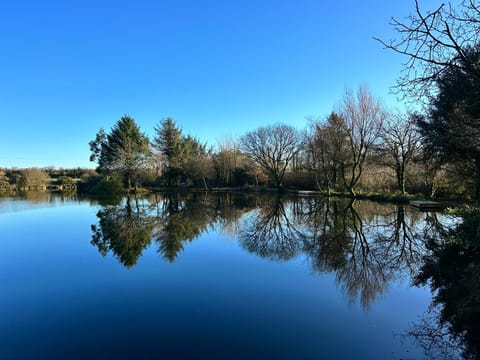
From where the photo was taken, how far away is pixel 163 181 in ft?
121

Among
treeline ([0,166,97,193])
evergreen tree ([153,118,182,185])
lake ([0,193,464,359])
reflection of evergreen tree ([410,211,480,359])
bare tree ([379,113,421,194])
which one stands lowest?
lake ([0,193,464,359])

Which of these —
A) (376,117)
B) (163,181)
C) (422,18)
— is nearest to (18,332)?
(422,18)

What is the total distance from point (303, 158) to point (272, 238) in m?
22.4

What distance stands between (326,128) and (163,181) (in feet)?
78.5

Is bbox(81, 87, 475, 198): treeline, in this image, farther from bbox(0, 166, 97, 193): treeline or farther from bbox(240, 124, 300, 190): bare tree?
bbox(0, 166, 97, 193): treeline

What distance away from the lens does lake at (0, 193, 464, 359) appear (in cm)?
264

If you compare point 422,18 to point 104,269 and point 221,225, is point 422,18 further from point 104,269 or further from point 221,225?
point 221,225

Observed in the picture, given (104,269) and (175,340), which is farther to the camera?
(104,269)

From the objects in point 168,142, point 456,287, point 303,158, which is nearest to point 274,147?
point 303,158

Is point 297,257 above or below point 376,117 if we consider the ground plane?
below

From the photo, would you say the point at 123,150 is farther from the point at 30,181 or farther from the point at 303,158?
the point at 303,158

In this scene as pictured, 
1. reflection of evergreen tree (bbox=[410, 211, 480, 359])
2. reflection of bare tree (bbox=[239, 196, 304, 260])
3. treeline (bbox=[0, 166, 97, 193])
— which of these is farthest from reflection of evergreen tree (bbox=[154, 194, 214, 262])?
treeline (bbox=[0, 166, 97, 193])

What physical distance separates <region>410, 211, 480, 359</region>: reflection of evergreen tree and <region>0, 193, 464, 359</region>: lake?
0.62 feet

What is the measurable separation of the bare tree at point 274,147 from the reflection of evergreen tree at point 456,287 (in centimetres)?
2236
